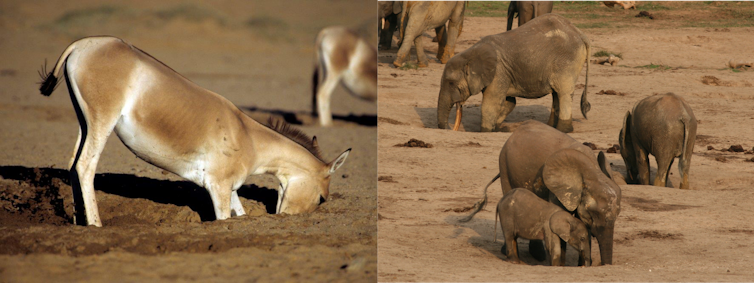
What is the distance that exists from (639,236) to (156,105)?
4.24 metres

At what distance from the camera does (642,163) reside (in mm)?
9391

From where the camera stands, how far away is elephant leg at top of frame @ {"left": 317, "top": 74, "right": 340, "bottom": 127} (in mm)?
13516

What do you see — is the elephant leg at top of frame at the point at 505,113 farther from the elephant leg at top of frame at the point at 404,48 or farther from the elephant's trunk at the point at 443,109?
the elephant leg at top of frame at the point at 404,48

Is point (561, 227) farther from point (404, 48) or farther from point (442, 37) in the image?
point (442, 37)

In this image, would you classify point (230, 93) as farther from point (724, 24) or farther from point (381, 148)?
point (724, 24)

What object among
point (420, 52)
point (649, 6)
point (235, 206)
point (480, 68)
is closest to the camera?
point (235, 206)

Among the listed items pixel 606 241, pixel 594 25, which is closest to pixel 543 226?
pixel 606 241

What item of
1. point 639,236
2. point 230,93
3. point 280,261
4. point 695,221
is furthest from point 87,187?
point 230,93

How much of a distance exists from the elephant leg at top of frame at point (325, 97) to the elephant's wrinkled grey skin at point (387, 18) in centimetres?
490

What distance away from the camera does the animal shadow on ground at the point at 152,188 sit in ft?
25.1

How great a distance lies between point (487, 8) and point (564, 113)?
14.7 metres

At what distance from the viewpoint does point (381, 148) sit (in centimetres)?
1095

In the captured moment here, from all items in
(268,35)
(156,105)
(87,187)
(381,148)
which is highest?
(156,105)

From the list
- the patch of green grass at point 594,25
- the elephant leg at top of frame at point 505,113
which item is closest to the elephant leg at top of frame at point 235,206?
the elephant leg at top of frame at point 505,113
